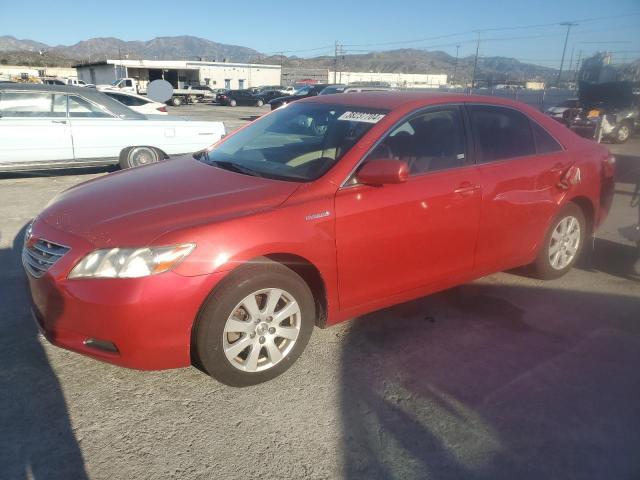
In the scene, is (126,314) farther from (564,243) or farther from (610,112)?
(610,112)

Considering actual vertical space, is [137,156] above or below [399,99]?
below

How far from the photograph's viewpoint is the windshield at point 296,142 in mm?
3227

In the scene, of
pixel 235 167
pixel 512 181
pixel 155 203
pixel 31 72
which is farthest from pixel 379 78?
pixel 155 203

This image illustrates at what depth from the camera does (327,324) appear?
314 centimetres

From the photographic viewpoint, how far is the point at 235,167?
3.46 metres

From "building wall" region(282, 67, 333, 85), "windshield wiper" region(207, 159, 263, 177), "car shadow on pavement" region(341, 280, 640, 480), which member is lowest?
"car shadow on pavement" region(341, 280, 640, 480)

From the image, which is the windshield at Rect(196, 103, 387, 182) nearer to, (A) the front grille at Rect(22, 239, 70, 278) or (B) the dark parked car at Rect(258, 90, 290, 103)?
→ (A) the front grille at Rect(22, 239, 70, 278)

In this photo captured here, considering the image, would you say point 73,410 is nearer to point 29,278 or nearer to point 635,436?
point 29,278

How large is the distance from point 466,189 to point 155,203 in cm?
211

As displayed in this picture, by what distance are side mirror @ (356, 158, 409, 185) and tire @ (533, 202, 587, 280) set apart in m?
1.99

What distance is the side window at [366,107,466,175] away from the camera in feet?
11.0

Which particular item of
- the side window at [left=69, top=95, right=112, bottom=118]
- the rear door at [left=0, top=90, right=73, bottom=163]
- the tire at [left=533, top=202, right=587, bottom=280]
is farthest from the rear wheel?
the tire at [left=533, top=202, right=587, bottom=280]

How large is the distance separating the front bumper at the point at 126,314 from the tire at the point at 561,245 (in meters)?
3.07

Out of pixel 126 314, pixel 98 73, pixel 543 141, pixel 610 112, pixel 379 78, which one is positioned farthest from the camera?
pixel 379 78
